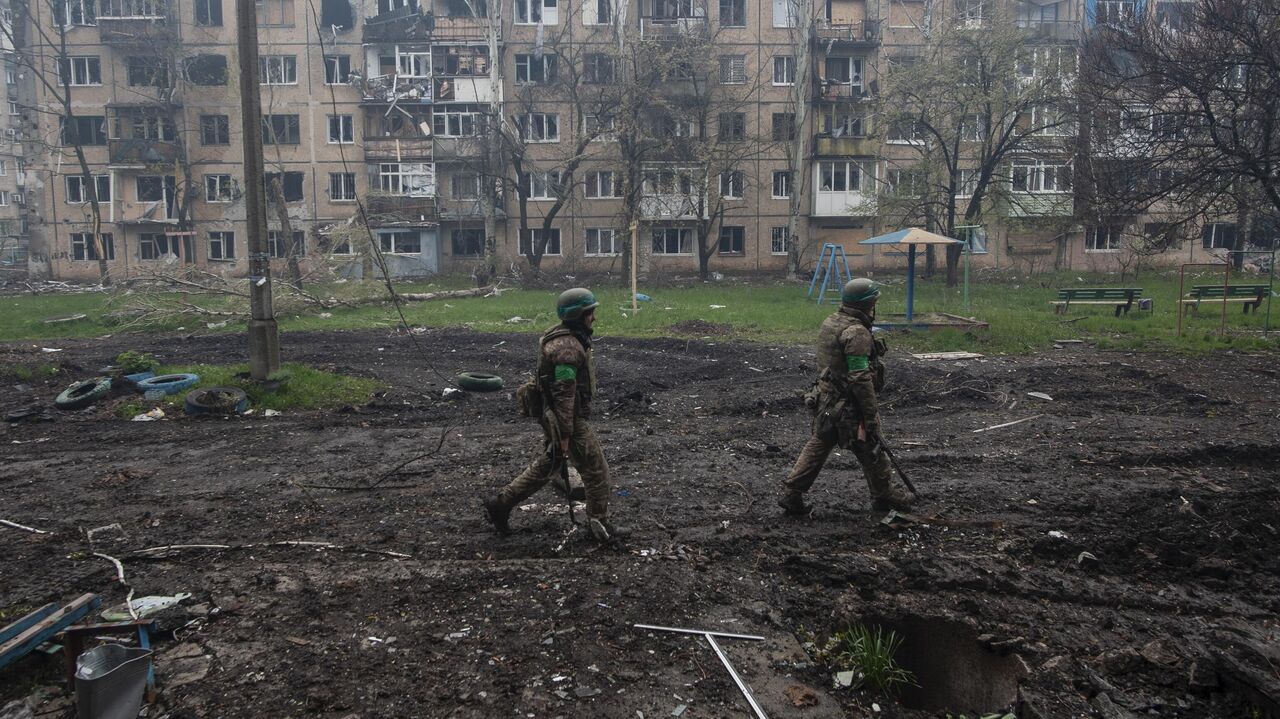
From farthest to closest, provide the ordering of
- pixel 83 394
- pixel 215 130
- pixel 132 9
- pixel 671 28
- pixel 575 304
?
1. pixel 215 130
2. pixel 132 9
3. pixel 671 28
4. pixel 83 394
5. pixel 575 304

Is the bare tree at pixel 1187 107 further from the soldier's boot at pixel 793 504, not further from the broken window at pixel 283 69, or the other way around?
the broken window at pixel 283 69

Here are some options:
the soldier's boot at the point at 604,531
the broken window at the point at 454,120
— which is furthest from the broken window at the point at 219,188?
the soldier's boot at the point at 604,531

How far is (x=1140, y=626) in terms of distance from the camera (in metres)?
4.80

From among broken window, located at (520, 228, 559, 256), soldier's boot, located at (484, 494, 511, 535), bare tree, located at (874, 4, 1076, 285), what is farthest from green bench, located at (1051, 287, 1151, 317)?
broken window, located at (520, 228, 559, 256)

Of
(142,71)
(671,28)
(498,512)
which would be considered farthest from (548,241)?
(498,512)

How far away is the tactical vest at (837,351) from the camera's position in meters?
6.48

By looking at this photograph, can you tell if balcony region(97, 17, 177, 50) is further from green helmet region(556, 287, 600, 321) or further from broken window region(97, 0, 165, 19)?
green helmet region(556, 287, 600, 321)

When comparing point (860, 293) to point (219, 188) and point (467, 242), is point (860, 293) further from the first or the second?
point (219, 188)

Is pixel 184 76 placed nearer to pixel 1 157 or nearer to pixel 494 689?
pixel 1 157

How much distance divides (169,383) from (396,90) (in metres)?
32.4

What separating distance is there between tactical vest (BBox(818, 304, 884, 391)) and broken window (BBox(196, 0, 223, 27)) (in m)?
44.2

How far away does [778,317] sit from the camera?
21.6m

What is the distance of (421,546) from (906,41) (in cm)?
4203

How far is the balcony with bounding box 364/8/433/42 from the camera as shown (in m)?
40.8
